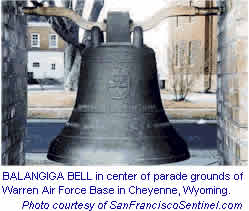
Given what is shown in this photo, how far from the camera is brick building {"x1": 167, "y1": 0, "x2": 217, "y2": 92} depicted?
12242mm

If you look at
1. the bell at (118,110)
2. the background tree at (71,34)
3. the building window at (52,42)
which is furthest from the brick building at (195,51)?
the bell at (118,110)

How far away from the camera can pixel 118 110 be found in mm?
2658

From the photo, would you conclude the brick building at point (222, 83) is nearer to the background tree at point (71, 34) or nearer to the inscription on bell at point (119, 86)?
the inscription on bell at point (119, 86)

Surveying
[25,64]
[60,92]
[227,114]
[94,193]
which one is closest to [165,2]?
[25,64]

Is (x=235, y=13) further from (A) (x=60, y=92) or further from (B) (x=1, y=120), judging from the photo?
(A) (x=60, y=92)

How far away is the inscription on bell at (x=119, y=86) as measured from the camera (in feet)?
8.79

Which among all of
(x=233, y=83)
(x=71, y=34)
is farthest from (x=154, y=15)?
(x=71, y=34)

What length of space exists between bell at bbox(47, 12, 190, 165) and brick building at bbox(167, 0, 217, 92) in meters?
8.74

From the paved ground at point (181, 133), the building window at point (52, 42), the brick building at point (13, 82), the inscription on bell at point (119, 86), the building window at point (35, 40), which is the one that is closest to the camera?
the inscription on bell at point (119, 86)

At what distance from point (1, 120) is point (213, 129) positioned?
8.83 meters

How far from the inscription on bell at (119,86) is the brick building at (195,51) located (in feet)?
29.0

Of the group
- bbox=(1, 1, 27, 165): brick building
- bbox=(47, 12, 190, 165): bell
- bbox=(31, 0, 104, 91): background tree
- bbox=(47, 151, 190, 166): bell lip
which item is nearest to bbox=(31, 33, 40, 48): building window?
bbox=(31, 0, 104, 91): background tree

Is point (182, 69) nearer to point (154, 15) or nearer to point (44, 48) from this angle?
point (44, 48)

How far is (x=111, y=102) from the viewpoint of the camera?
8.80 ft
